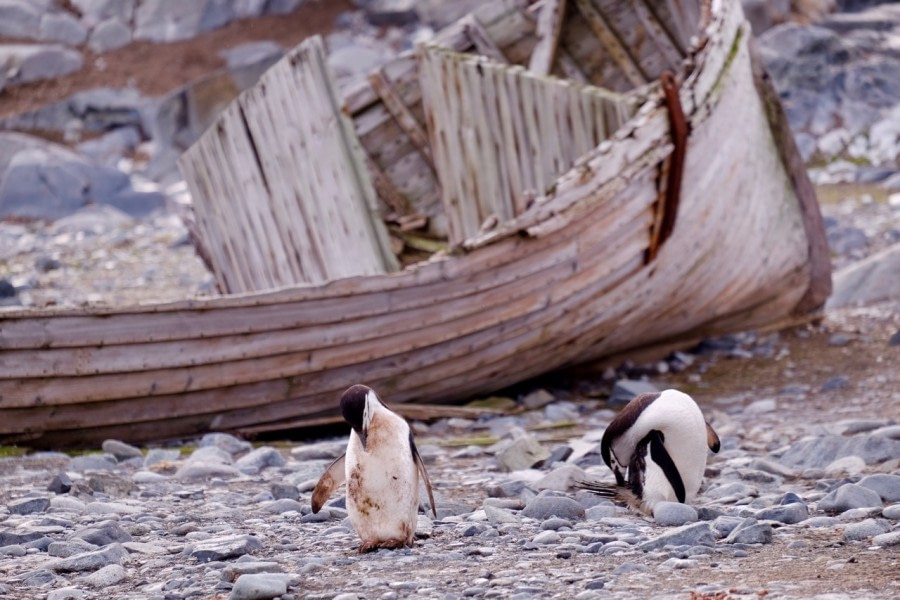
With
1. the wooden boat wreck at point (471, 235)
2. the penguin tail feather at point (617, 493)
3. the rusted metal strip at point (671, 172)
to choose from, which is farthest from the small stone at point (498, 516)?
the rusted metal strip at point (671, 172)

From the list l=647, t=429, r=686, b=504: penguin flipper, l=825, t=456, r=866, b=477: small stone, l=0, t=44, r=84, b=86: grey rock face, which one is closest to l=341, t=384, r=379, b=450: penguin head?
l=647, t=429, r=686, b=504: penguin flipper

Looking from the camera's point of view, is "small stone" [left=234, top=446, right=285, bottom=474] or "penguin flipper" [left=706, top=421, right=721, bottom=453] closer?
"penguin flipper" [left=706, top=421, right=721, bottom=453]

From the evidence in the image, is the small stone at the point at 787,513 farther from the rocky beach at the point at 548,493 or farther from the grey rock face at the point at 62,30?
the grey rock face at the point at 62,30

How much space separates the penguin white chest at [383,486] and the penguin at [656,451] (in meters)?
0.93

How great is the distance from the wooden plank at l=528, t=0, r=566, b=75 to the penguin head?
6.06 meters

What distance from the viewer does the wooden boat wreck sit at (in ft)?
19.9

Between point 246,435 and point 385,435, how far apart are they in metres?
2.71

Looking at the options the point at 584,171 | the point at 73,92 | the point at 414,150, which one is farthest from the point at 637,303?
the point at 73,92

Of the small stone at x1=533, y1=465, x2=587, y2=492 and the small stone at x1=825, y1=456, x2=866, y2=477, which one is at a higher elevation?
the small stone at x1=533, y1=465, x2=587, y2=492

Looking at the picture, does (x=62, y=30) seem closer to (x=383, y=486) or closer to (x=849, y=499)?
(x=383, y=486)

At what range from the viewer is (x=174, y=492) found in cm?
489

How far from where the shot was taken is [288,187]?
311 inches

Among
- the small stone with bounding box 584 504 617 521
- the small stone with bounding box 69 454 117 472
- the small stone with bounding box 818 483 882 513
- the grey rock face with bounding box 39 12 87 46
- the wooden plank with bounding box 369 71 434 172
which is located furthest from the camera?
the grey rock face with bounding box 39 12 87 46

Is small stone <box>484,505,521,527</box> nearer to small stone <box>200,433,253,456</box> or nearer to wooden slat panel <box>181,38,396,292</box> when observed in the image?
small stone <box>200,433,253,456</box>
